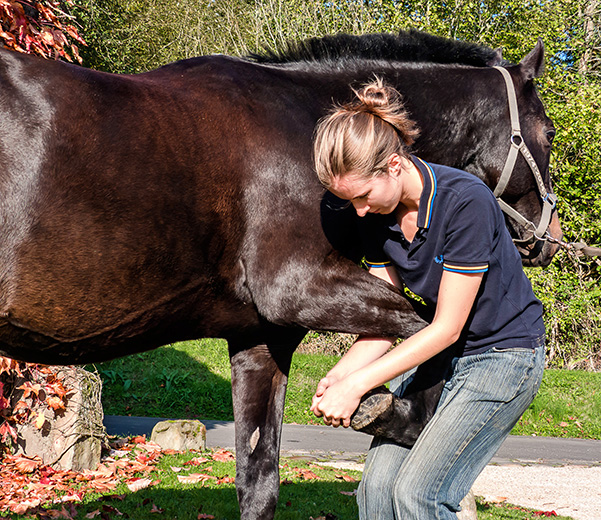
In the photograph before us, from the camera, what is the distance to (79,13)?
15.8 meters

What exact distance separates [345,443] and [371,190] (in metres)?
6.54

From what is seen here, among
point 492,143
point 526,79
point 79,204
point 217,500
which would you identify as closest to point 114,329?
point 79,204

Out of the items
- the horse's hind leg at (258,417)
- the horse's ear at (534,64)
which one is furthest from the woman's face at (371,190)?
the horse's ear at (534,64)

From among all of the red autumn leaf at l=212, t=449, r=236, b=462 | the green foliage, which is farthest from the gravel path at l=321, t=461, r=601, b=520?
the green foliage

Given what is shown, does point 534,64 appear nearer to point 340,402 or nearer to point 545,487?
point 340,402

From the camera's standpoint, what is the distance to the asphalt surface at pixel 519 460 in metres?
5.91

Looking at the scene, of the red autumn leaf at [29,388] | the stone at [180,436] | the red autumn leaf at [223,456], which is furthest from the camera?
the stone at [180,436]

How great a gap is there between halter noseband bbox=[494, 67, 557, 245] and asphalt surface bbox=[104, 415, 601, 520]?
3154 millimetres

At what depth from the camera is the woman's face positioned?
2.27 m

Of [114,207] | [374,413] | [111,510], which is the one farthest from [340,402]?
[111,510]

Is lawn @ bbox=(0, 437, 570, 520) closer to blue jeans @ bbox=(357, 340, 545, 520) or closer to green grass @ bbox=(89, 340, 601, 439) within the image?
blue jeans @ bbox=(357, 340, 545, 520)

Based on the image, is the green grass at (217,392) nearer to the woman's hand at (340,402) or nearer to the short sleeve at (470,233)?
the woman's hand at (340,402)

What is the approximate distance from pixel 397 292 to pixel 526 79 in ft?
5.30

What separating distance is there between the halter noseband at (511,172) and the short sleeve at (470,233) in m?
A: 1.16
